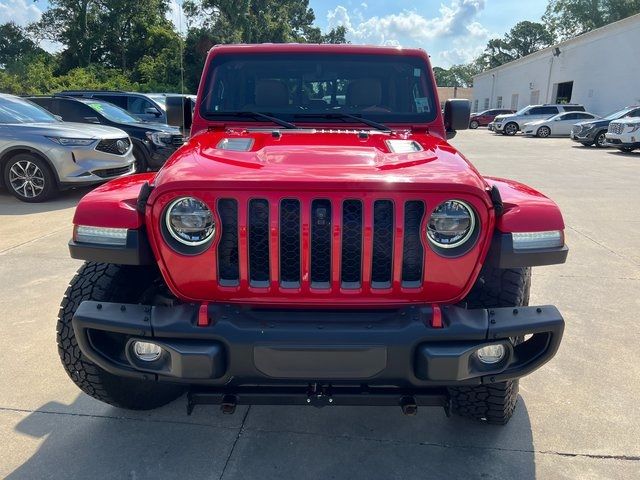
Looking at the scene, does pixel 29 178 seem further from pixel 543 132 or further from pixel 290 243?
pixel 543 132

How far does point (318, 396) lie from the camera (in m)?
2.14

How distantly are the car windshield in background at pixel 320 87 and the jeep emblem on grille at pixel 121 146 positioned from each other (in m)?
5.43

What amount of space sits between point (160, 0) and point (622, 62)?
31.9 meters

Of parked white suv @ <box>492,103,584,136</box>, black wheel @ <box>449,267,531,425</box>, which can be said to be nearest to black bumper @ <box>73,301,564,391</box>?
black wheel @ <box>449,267,531,425</box>

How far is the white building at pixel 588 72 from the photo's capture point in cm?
2656

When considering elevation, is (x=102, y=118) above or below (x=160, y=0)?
below

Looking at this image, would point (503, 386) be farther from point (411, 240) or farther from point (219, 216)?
point (219, 216)

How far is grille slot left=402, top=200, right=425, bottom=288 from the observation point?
2014 millimetres

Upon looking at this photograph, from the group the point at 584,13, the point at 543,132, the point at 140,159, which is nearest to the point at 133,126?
the point at 140,159

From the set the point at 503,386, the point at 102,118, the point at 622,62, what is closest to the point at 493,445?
the point at 503,386

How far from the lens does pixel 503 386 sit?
7.86 ft

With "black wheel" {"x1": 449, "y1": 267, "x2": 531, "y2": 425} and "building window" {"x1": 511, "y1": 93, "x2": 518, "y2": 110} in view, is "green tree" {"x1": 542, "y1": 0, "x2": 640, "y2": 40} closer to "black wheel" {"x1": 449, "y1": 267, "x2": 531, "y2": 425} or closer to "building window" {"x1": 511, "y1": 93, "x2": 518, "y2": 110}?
"building window" {"x1": 511, "y1": 93, "x2": 518, "y2": 110}

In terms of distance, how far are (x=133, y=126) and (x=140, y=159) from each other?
2.07ft

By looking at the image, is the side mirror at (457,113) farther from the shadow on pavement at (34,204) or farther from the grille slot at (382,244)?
the shadow on pavement at (34,204)
